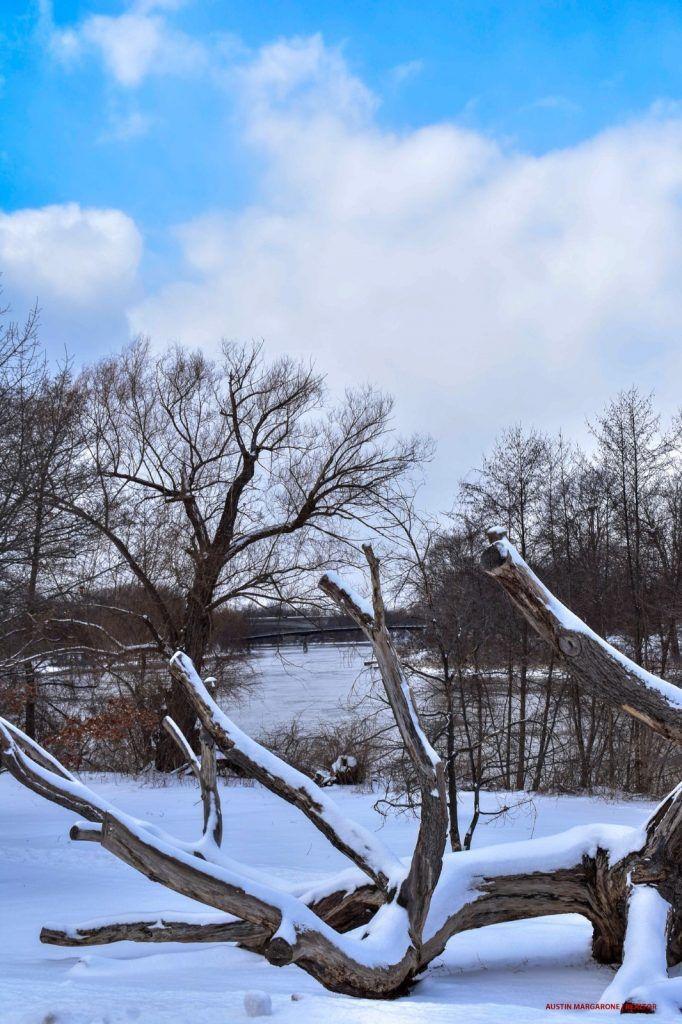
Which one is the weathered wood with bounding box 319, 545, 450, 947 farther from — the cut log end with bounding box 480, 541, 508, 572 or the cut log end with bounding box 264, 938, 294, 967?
the cut log end with bounding box 264, 938, 294, 967

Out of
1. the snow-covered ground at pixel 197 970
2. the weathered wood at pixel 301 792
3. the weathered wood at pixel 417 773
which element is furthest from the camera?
the weathered wood at pixel 301 792

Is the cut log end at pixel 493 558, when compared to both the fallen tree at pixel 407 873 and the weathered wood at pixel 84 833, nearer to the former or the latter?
the fallen tree at pixel 407 873

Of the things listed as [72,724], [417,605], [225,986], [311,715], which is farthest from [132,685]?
[225,986]

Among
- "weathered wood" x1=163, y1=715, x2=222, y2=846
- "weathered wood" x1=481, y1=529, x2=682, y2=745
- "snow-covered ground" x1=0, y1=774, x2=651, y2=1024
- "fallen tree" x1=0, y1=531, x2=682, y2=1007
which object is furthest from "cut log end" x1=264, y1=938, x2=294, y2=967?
"weathered wood" x1=481, y1=529, x2=682, y2=745

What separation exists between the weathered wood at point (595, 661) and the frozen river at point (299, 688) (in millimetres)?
13378

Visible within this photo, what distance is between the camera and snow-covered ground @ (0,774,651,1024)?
3420 millimetres

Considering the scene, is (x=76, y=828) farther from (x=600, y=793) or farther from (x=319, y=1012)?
(x=600, y=793)

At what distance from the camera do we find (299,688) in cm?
3044

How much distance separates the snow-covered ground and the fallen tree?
0.23 m

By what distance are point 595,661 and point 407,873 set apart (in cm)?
154

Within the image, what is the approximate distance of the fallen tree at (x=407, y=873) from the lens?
13.2 feet

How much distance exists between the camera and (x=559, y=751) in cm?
1844

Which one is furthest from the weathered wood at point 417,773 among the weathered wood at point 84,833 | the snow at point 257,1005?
the weathered wood at point 84,833

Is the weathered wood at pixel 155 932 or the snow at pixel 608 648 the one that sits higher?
the snow at pixel 608 648
